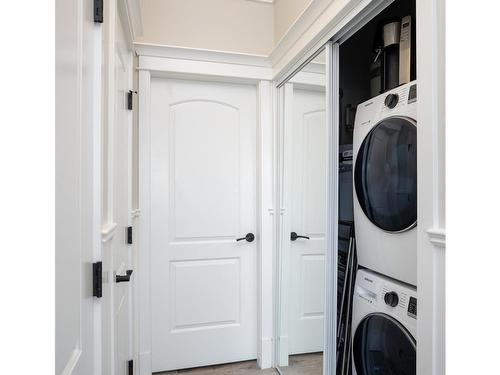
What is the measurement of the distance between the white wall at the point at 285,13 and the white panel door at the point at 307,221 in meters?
0.47

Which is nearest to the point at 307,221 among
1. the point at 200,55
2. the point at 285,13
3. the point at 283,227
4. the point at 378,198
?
the point at 283,227

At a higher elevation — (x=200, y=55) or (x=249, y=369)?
(x=200, y=55)

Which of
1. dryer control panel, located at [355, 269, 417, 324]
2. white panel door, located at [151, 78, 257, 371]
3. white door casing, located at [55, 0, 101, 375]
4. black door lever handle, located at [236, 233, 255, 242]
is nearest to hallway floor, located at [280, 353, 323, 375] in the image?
white panel door, located at [151, 78, 257, 371]

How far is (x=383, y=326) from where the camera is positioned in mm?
1369

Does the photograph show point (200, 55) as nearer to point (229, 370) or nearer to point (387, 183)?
point (387, 183)

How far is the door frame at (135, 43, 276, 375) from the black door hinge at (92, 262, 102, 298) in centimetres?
130

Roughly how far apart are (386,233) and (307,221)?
2.14ft

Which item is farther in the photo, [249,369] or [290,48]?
[249,369]

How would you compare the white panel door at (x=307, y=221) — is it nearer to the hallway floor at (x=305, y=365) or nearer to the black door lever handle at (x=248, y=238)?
the hallway floor at (x=305, y=365)

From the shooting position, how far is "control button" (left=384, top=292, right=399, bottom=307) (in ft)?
4.25

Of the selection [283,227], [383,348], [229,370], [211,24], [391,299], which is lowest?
[229,370]

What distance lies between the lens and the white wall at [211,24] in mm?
2211
